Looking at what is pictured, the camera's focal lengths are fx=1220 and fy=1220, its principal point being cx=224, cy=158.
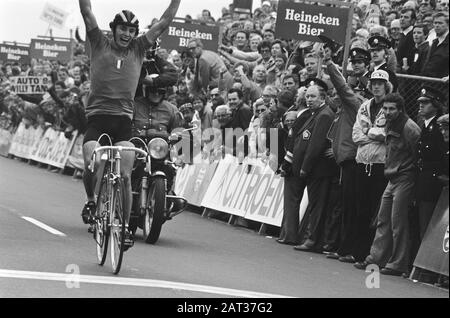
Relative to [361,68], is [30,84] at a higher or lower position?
lower

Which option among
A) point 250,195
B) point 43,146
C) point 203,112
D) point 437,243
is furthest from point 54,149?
A: point 437,243

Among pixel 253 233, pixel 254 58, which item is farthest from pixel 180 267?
pixel 254 58

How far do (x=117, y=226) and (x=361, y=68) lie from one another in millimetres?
5121

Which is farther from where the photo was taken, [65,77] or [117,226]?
[65,77]

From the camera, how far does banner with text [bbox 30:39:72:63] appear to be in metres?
37.8

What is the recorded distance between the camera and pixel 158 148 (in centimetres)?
1458

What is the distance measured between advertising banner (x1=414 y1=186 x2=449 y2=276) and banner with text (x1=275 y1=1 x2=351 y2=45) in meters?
4.87

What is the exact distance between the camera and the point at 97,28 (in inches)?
497

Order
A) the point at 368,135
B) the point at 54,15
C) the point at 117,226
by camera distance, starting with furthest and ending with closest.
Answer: the point at 54,15, the point at 368,135, the point at 117,226

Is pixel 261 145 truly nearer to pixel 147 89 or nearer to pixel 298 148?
pixel 298 148

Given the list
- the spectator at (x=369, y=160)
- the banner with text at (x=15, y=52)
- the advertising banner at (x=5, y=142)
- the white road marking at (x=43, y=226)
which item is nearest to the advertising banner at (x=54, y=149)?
the advertising banner at (x=5, y=142)

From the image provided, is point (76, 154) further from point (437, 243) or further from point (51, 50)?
point (437, 243)

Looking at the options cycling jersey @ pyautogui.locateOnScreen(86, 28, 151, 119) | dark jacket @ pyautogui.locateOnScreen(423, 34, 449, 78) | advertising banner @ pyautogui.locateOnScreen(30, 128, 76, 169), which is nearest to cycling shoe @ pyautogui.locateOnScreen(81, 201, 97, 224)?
cycling jersey @ pyautogui.locateOnScreen(86, 28, 151, 119)

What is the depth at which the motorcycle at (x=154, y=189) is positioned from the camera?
14289 mm
